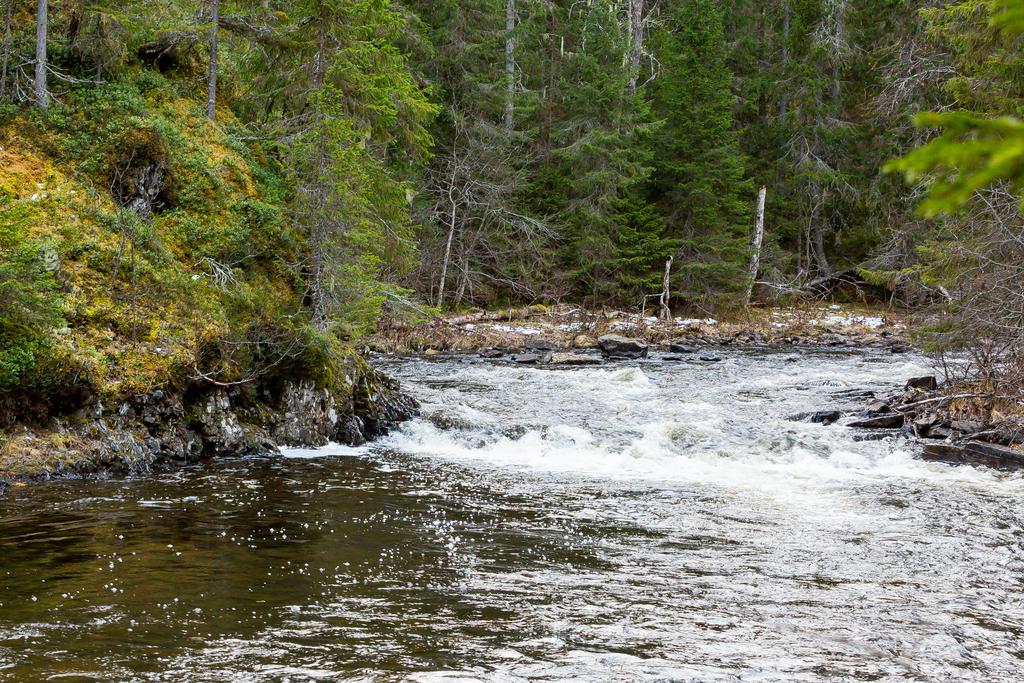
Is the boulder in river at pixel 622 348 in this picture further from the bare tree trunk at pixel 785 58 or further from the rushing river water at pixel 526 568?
the bare tree trunk at pixel 785 58

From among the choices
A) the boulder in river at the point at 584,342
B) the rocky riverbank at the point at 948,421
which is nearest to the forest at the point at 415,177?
the rocky riverbank at the point at 948,421

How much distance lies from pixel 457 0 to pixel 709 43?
36.6 ft

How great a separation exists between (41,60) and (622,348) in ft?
57.4

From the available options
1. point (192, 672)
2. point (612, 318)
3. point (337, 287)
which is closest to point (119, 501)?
point (192, 672)

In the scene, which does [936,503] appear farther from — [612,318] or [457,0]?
[457,0]

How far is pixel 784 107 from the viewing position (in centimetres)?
4241

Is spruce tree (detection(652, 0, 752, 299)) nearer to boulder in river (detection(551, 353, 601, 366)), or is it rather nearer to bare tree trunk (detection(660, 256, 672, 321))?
bare tree trunk (detection(660, 256, 672, 321))

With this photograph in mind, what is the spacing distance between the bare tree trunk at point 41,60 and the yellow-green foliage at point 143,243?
0.22m

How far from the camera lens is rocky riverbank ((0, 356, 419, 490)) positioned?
9.75 meters

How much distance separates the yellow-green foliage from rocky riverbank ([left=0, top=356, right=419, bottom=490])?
1.22 ft

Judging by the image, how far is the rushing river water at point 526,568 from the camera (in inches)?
210

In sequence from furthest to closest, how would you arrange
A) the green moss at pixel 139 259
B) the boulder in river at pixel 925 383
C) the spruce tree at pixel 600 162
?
the spruce tree at pixel 600 162
the boulder in river at pixel 925 383
the green moss at pixel 139 259

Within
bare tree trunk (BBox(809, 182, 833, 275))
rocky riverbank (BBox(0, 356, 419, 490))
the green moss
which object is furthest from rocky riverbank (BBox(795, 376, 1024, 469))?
bare tree trunk (BBox(809, 182, 833, 275))

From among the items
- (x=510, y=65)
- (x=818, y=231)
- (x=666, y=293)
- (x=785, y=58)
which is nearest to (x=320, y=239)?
(x=666, y=293)
